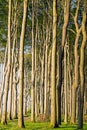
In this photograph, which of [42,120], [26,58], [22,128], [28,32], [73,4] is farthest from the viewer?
[26,58]

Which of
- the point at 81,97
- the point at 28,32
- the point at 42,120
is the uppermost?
the point at 28,32

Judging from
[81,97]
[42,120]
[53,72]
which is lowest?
[42,120]

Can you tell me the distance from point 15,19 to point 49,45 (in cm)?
757

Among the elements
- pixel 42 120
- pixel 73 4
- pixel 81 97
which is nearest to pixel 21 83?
pixel 81 97

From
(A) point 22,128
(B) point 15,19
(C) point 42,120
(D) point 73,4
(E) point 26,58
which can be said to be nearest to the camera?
(A) point 22,128

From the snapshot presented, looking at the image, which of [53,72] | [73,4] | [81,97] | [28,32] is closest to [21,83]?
[53,72]

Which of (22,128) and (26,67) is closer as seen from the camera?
(22,128)

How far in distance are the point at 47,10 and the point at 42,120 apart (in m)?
11.2

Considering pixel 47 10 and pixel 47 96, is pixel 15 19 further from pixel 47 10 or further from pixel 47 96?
pixel 47 96

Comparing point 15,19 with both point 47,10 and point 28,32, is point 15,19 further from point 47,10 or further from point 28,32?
point 28,32

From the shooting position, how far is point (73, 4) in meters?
33.8

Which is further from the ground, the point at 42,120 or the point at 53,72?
the point at 53,72

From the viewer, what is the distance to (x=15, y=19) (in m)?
31.8

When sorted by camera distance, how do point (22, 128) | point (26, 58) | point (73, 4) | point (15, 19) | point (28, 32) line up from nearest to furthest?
point (22, 128) → point (15, 19) → point (73, 4) → point (28, 32) → point (26, 58)
